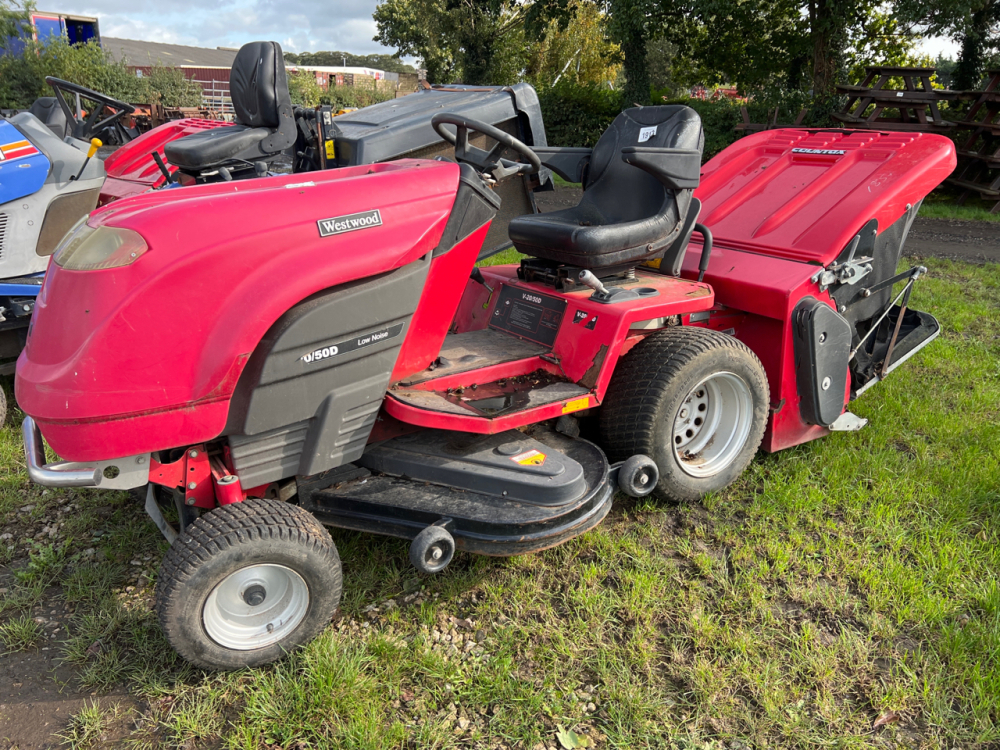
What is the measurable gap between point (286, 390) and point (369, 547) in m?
0.86

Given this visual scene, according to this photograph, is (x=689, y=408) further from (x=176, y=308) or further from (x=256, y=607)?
(x=176, y=308)

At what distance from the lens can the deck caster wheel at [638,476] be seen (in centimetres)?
254

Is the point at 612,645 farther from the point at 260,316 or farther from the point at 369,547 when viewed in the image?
the point at 260,316

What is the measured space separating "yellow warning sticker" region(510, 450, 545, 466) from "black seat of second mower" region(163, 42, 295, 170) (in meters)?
2.80

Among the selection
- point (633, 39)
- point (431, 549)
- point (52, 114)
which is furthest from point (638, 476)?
point (633, 39)

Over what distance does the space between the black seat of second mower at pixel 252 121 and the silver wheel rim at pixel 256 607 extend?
9.36 feet

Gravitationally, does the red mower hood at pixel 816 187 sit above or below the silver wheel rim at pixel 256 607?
above

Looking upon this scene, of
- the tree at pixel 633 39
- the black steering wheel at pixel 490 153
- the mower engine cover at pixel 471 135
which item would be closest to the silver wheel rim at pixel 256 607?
the black steering wheel at pixel 490 153

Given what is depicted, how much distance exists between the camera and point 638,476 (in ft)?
8.48

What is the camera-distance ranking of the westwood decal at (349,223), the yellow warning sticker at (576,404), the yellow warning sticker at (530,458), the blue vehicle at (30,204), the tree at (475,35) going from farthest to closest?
the tree at (475,35)
the blue vehicle at (30,204)
the yellow warning sticker at (576,404)
the yellow warning sticker at (530,458)
the westwood decal at (349,223)

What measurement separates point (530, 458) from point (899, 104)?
987 cm

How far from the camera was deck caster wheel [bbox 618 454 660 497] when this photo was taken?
2.54 metres

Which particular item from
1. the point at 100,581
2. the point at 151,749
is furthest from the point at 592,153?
the point at 151,749

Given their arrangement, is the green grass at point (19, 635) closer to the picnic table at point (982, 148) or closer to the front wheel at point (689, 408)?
the front wheel at point (689, 408)
